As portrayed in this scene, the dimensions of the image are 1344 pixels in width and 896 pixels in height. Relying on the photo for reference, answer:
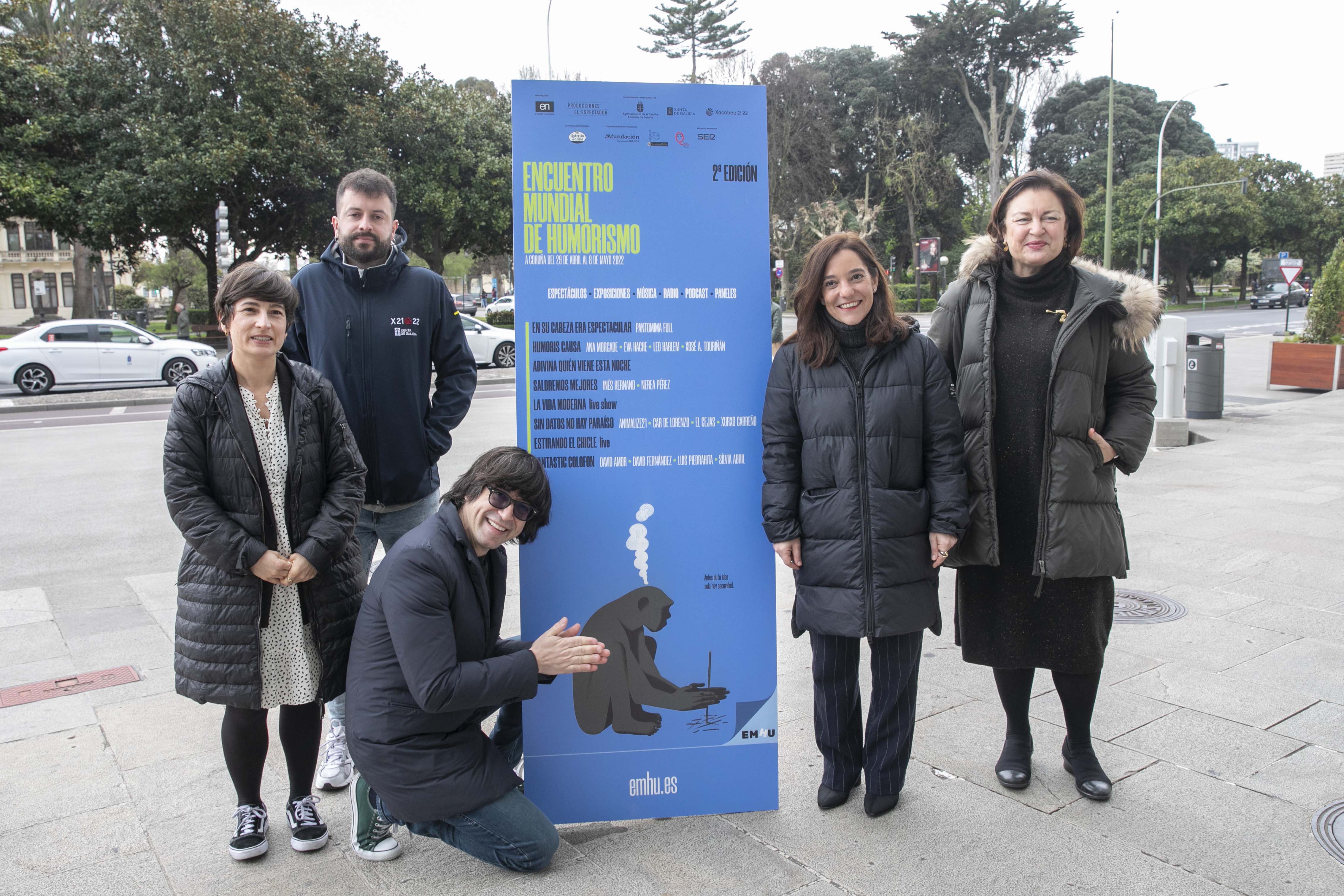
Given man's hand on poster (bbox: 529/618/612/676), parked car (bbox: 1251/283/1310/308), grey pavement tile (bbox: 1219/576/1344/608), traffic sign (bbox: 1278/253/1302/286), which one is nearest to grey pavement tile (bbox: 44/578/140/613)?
→ man's hand on poster (bbox: 529/618/612/676)

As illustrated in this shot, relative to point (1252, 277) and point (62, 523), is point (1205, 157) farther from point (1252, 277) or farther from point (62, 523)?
point (62, 523)

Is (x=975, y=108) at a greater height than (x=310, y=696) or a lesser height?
greater

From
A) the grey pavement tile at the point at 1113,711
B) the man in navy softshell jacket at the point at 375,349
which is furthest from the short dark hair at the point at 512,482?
the grey pavement tile at the point at 1113,711

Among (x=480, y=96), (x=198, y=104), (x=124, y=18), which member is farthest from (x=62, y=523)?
(x=480, y=96)

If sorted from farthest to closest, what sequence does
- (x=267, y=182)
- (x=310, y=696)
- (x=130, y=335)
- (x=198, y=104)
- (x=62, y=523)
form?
(x=267, y=182) < (x=198, y=104) < (x=130, y=335) < (x=62, y=523) < (x=310, y=696)

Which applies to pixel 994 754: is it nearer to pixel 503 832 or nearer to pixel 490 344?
pixel 503 832

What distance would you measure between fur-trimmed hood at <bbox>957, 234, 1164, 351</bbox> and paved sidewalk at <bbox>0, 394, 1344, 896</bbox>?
1.46 metres

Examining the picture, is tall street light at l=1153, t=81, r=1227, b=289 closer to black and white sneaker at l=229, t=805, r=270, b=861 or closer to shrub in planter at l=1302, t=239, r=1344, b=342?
shrub in planter at l=1302, t=239, r=1344, b=342

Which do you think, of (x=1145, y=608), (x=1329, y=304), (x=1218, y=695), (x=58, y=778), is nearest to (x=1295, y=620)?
(x=1145, y=608)

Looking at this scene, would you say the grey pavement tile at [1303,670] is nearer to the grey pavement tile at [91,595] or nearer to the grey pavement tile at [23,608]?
the grey pavement tile at [91,595]

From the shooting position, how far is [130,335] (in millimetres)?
18406

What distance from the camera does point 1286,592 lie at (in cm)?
505

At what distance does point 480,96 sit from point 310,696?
94.3 feet

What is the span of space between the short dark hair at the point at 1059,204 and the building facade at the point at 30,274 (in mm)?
66040
